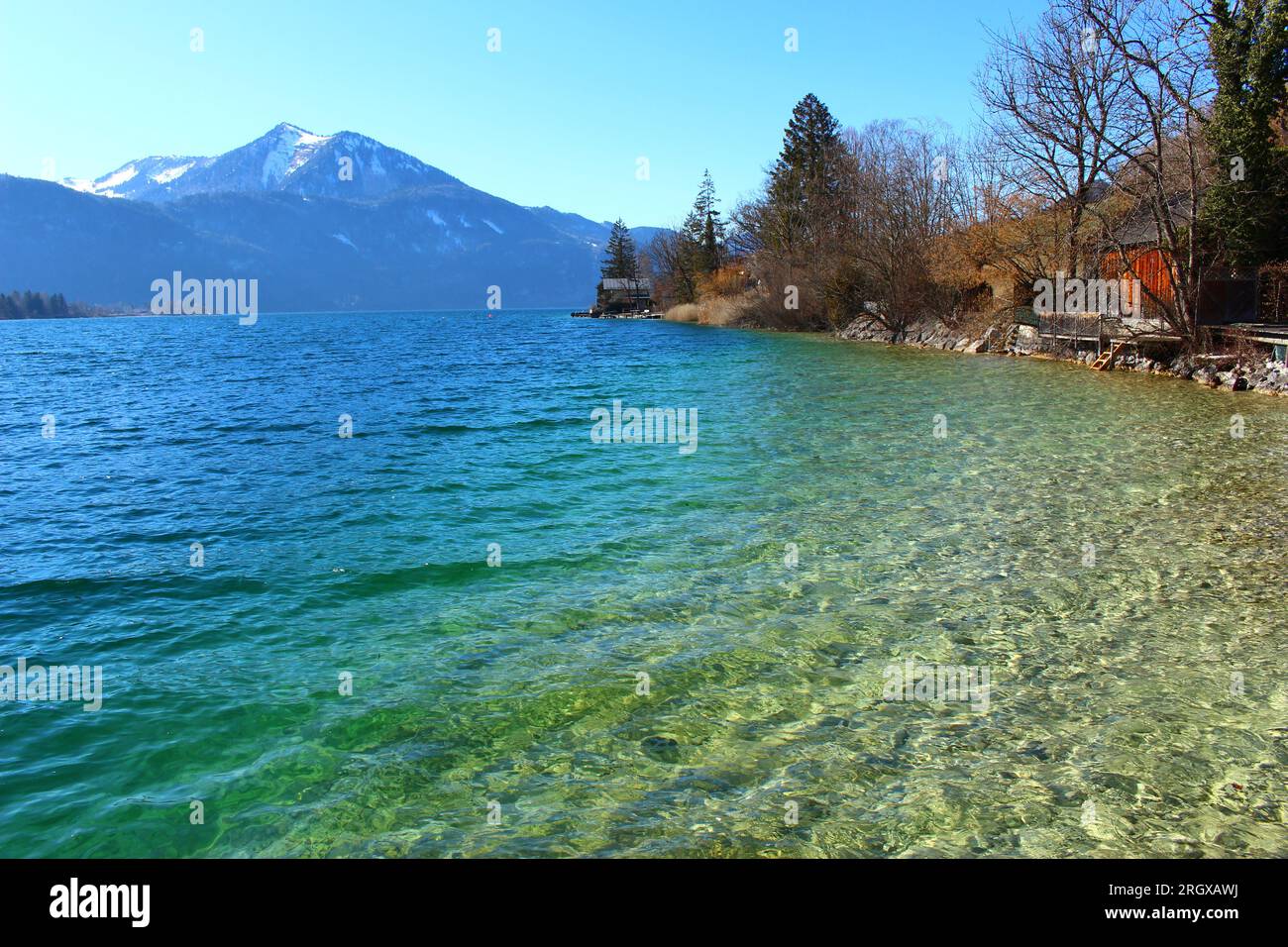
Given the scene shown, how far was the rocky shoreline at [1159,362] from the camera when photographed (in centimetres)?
2541

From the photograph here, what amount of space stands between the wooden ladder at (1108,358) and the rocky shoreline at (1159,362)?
33cm

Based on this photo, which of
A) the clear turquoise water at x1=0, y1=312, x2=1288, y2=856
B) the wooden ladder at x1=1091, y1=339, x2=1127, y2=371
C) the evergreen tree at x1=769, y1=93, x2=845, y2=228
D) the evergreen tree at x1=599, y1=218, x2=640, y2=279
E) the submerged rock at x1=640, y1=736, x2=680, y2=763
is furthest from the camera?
the evergreen tree at x1=599, y1=218, x2=640, y2=279

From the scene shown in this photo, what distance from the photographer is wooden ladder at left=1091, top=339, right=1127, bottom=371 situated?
3353cm

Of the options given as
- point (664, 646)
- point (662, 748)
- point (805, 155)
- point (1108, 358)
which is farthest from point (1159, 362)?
point (805, 155)

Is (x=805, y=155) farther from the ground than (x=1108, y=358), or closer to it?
farther from the ground

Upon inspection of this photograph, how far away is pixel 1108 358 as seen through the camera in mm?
33906

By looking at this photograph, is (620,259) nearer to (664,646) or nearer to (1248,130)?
(1248,130)

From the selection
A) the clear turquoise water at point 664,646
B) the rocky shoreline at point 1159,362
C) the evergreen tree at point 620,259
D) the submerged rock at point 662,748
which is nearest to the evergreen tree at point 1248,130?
the rocky shoreline at point 1159,362

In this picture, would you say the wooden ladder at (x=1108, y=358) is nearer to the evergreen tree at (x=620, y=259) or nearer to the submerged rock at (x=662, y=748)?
the submerged rock at (x=662, y=748)

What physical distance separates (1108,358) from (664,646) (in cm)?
3304

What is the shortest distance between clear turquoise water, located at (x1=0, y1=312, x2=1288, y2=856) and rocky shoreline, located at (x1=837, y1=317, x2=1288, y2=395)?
23.5 ft

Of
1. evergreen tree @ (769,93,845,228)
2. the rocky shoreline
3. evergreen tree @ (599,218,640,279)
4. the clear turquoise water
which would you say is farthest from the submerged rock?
evergreen tree @ (599,218,640,279)

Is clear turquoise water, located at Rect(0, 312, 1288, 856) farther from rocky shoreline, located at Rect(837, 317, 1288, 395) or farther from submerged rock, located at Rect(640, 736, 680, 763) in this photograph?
rocky shoreline, located at Rect(837, 317, 1288, 395)
